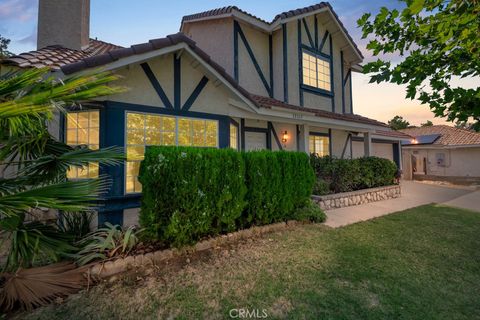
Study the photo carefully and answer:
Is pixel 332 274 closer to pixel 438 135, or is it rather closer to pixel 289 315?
pixel 289 315

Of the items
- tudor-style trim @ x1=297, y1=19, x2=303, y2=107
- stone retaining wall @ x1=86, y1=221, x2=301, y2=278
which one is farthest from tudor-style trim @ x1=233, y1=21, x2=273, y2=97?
stone retaining wall @ x1=86, y1=221, x2=301, y2=278

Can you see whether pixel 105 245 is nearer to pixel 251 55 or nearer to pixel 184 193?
pixel 184 193

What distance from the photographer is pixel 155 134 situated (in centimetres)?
612

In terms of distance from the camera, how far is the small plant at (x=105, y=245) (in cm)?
361

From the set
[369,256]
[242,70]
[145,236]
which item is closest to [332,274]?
[369,256]

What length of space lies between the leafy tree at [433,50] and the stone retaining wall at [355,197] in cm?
566

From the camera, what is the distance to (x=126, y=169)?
572 cm

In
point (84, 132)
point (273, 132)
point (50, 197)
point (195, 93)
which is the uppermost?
point (195, 93)

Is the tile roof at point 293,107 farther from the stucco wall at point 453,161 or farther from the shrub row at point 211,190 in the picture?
the stucco wall at point 453,161

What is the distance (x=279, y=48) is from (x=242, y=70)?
2.25 meters

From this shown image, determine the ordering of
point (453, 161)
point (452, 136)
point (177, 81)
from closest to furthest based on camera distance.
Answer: point (177, 81) → point (453, 161) → point (452, 136)

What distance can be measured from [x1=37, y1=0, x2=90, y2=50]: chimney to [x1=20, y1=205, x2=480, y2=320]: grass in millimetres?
8034

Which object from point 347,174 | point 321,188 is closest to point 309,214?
point 321,188

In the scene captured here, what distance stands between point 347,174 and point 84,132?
8599 millimetres
